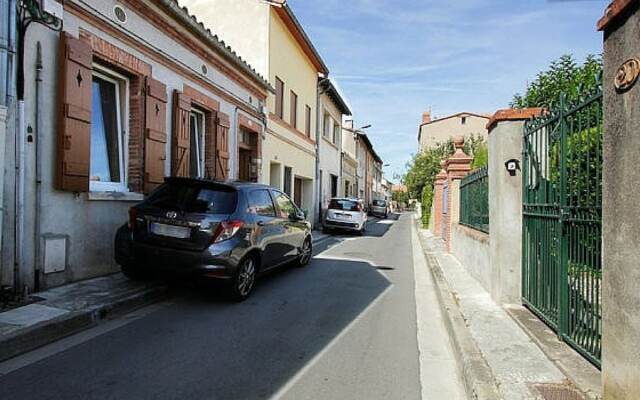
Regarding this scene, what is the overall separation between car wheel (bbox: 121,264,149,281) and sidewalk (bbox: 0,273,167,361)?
0.09 metres

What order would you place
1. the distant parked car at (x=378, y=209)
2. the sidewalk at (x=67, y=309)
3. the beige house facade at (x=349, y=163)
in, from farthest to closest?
1. the distant parked car at (x=378, y=209)
2. the beige house facade at (x=349, y=163)
3. the sidewalk at (x=67, y=309)

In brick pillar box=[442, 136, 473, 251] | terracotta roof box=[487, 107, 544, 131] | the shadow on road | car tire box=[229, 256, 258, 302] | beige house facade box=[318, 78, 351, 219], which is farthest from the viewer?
beige house facade box=[318, 78, 351, 219]

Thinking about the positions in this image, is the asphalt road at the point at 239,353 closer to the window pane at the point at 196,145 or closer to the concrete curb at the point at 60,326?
the concrete curb at the point at 60,326

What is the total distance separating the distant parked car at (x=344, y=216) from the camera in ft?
60.4

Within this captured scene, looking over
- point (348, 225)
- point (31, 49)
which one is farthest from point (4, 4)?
point (348, 225)

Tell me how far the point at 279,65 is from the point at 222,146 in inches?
241

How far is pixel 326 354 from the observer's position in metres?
4.29

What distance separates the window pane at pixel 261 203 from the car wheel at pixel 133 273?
1.72 metres

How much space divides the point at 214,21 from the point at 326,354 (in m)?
14.1

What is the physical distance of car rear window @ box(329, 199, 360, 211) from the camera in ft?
61.7

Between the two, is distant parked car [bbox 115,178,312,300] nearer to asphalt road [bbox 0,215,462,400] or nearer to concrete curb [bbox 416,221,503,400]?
asphalt road [bbox 0,215,462,400]

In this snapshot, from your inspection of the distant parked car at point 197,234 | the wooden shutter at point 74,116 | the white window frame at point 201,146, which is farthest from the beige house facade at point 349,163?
the wooden shutter at point 74,116

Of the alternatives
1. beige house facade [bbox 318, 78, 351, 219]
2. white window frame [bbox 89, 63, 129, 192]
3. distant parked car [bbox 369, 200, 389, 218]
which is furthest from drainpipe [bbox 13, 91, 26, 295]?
distant parked car [bbox 369, 200, 389, 218]

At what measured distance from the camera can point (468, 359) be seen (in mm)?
3822
